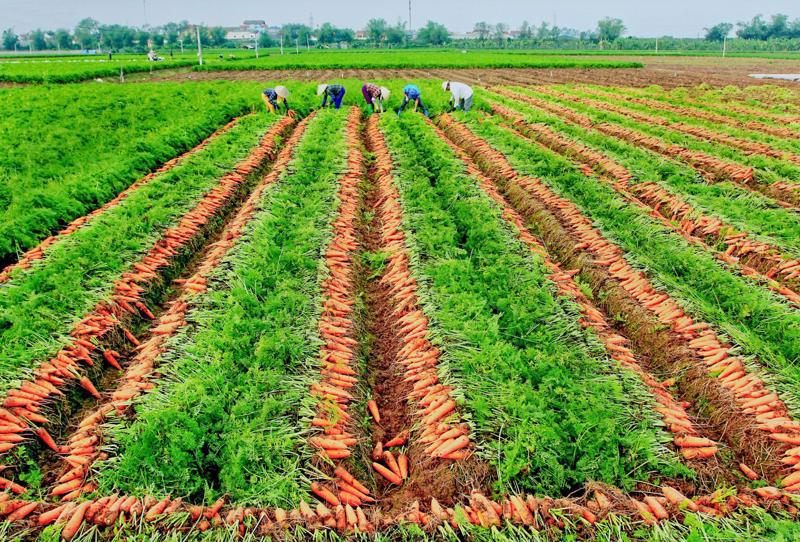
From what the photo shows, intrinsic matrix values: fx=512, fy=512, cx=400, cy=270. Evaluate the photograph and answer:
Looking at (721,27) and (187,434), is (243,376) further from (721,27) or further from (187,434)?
(721,27)

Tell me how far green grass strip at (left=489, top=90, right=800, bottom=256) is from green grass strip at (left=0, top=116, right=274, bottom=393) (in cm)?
900

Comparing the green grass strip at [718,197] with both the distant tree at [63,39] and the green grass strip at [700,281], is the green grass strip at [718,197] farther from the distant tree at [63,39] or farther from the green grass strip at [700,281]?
the distant tree at [63,39]

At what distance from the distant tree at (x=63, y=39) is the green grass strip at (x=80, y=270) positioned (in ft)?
613

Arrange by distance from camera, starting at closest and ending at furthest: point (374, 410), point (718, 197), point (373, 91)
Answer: point (374, 410) → point (718, 197) → point (373, 91)

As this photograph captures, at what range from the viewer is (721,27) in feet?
383

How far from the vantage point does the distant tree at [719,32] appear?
115319 millimetres

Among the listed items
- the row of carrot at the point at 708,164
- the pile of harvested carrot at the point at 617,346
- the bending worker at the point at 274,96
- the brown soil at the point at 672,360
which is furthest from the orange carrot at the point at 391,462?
the bending worker at the point at 274,96

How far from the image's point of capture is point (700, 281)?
647cm

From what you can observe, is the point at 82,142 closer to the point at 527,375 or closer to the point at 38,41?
the point at 527,375

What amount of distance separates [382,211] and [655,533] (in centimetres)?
692

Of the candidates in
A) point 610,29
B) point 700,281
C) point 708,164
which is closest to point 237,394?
point 700,281

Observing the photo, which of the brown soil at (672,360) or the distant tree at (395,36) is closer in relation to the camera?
the brown soil at (672,360)

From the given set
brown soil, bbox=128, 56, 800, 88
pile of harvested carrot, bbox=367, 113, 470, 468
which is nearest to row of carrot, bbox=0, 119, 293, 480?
pile of harvested carrot, bbox=367, 113, 470, 468

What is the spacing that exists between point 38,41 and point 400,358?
20522cm
